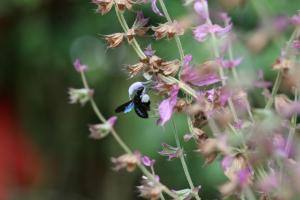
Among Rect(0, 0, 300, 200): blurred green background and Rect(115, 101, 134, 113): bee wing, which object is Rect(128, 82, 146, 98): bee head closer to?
Rect(115, 101, 134, 113): bee wing

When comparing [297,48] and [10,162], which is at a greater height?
[297,48]

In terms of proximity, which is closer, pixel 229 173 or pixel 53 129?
pixel 229 173

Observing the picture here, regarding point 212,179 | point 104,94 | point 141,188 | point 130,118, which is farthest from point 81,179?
point 141,188

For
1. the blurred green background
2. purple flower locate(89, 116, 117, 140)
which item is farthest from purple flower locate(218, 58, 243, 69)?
the blurred green background

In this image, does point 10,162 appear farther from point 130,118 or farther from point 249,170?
point 249,170

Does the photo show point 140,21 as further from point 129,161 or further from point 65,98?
point 65,98

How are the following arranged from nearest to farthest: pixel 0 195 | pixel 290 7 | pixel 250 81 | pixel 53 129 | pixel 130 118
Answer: pixel 250 81
pixel 290 7
pixel 130 118
pixel 0 195
pixel 53 129

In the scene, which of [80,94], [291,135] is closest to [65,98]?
[80,94]
